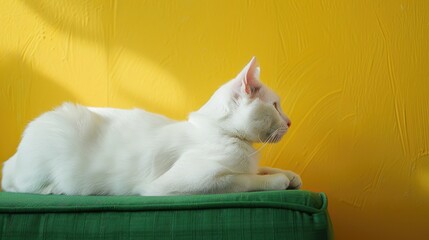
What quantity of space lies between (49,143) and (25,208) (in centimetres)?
40

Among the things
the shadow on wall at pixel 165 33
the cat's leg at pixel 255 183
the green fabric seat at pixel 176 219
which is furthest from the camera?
the shadow on wall at pixel 165 33

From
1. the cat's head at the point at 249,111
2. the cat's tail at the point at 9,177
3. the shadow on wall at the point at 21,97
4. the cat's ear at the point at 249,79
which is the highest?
the cat's ear at the point at 249,79

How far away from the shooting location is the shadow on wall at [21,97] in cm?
159

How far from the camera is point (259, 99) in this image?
46.7 inches

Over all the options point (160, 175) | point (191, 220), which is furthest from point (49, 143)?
point (191, 220)

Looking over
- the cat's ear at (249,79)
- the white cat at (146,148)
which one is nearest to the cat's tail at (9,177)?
the white cat at (146,148)

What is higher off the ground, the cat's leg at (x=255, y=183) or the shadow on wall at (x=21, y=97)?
the cat's leg at (x=255, y=183)

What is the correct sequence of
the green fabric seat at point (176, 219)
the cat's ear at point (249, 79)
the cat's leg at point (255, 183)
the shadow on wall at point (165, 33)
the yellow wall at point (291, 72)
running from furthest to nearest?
the shadow on wall at point (165, 33)
the yellow wall at point (291, 72)
the cat's ear at point (249, 79)
the cat's leg at point (255, 183)
the green fabric seat at point (176, 219)

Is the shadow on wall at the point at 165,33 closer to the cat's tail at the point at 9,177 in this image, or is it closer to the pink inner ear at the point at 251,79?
the pink inner ear at the point at 251,79

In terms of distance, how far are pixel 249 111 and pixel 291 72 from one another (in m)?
0.44

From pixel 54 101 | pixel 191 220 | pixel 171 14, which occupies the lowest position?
pixel 54 101

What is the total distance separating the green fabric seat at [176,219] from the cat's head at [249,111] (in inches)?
14.0

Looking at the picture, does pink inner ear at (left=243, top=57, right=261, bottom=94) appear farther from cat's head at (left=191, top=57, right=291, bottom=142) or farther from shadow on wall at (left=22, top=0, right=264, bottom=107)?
shadow on wall at (left=22, top=0, right=264, bottom=107)

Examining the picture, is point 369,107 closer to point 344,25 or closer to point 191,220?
point 344,25
